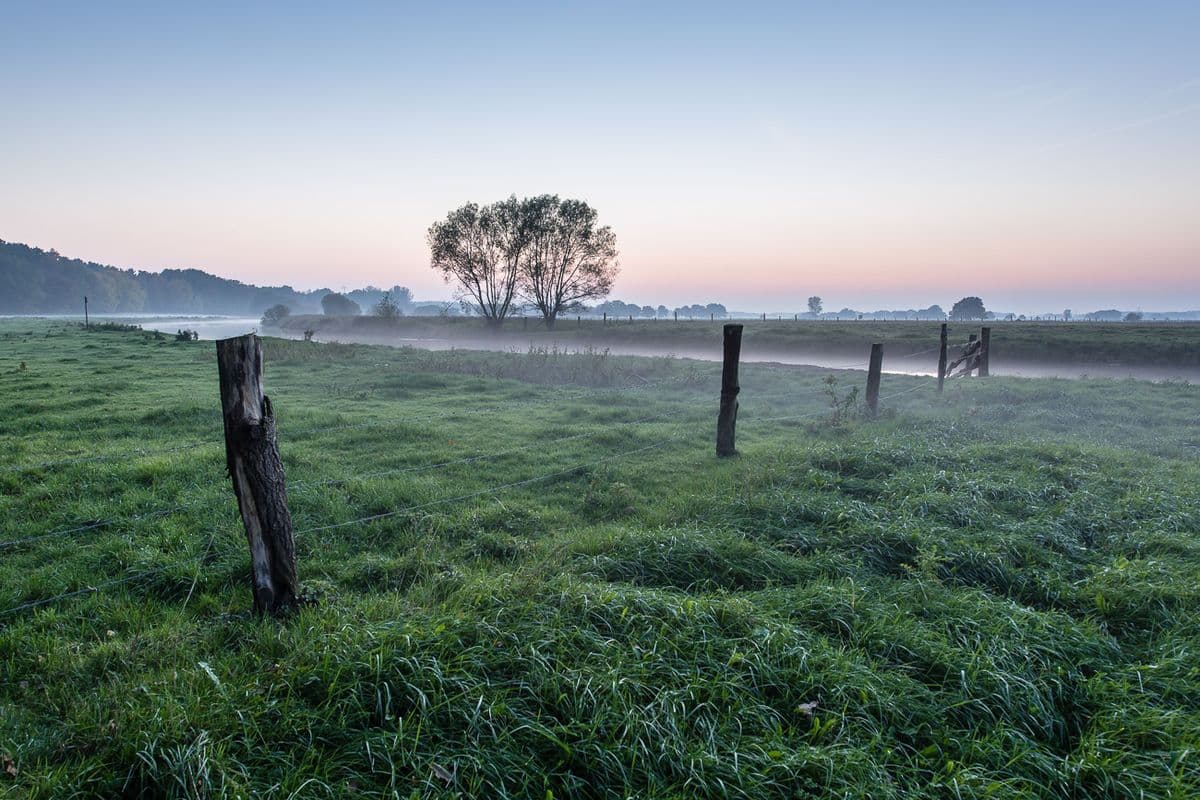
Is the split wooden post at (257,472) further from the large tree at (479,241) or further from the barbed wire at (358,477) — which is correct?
the large tree at (479,241)

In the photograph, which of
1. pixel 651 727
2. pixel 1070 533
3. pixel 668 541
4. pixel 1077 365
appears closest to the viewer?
pixel 651 727

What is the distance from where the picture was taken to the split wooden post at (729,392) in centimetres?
1042

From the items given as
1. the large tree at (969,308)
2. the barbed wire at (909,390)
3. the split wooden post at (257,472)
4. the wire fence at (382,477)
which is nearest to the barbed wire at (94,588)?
the wire fence at (382,477)

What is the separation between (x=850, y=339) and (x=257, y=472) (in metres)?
52.8

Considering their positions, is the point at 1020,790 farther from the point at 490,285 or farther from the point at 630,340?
the point at 490,285

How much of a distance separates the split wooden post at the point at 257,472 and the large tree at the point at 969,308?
716ft

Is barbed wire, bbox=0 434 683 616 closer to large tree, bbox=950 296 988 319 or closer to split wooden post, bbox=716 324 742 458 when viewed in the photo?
split wooden post, bbox=716 324 742 458

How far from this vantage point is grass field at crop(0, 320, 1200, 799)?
332cm

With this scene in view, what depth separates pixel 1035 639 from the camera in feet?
15.0

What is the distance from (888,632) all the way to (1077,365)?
43.3m

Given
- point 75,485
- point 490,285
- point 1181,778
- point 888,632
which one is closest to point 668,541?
point 888,632

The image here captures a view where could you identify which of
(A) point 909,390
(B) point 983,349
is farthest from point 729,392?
(B) point 983,349

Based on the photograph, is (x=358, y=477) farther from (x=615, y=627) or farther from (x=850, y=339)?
(x=850, y=339)

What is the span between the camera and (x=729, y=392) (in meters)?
10.5
